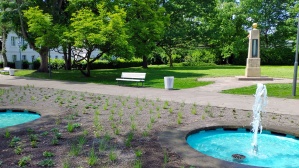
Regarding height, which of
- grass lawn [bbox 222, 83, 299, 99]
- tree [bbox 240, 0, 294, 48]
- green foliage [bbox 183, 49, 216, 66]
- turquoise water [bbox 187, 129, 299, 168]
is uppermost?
tree [bbox 240, 0, 294, 48]

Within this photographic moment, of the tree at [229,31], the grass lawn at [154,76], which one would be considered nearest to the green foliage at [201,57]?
the tree at [229,31]

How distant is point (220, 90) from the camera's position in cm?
1438

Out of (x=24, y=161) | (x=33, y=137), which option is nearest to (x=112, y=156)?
(x=24, y=161)

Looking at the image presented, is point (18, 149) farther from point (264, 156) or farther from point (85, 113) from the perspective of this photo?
point (264, 156)

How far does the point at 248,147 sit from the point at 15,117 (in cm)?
706

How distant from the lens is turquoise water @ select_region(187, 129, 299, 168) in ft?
17.9

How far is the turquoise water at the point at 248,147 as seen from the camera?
17.9 feet

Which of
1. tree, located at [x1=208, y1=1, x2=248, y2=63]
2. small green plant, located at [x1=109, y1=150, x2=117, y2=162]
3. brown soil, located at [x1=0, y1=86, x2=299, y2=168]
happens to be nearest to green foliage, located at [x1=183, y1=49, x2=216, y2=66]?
tree, located at [x1=208, y1=1, x2=248, y2=63]

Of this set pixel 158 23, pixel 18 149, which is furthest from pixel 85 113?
pixel 158 23

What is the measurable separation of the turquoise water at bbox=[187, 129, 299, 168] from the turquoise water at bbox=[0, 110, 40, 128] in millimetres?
5170

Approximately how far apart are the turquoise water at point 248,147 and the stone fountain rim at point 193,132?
0.14 meters

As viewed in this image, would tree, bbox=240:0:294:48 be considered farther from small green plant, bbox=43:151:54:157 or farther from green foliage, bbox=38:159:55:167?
green foliage, bbox=38:159:55:167

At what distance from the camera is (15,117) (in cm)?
900

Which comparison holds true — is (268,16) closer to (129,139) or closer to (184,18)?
(184,18)
